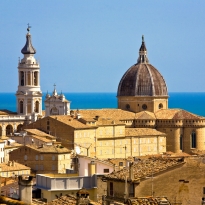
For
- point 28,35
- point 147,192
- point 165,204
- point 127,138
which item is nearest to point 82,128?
point 127,138

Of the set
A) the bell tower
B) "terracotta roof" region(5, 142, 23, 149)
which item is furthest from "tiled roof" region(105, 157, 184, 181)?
the bell tower

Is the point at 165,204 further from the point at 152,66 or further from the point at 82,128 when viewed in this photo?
the point at 152,66

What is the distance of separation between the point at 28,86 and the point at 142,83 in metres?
11.2

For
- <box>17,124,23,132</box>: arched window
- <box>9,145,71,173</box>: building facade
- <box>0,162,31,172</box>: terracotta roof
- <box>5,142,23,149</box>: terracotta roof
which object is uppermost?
<box>17,124,23,132</box>: arched window

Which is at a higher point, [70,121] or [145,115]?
[145,115]

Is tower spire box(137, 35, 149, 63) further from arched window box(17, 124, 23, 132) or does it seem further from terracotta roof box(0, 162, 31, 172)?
terracotta roof box(0, 162, 31, 172)

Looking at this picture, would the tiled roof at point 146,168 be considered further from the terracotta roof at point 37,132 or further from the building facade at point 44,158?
the terracotta roof at point 37,132

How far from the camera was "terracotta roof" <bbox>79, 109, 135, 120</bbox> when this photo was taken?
3981 inches

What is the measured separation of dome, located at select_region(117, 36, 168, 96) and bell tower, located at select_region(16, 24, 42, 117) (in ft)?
29.6

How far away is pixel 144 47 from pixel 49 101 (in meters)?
18.1

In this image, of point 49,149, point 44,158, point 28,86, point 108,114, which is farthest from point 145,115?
point 44,158

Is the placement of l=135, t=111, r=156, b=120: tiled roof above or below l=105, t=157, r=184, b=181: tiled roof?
above

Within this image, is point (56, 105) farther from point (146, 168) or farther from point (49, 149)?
point (146, 168)

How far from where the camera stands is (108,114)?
338ft
